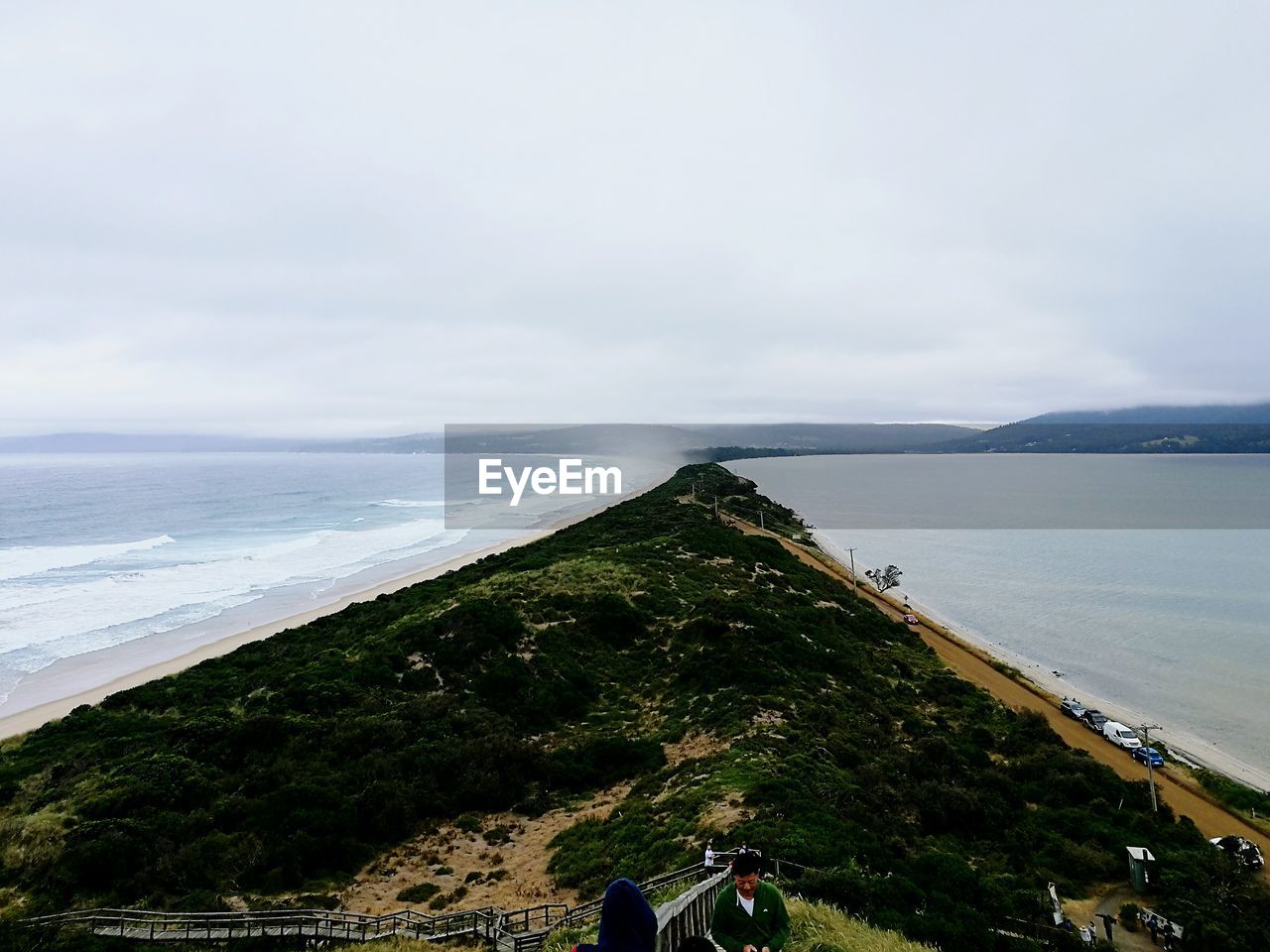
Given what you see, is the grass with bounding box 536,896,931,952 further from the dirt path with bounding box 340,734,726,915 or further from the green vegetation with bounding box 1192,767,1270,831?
the green vegetation with bounding box 1192,767,1270,831

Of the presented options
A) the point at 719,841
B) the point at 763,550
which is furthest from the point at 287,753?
the point at 763,550

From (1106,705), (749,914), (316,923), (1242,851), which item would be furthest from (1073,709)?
(749,914)

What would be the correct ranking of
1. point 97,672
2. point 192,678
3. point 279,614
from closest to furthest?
point 192,678 < point 97,672 < point 279,614

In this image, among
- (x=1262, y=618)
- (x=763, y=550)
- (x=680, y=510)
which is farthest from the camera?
(x=680, y=510)

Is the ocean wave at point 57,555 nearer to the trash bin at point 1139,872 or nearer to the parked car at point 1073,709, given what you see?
the trash bin at point 1139,872

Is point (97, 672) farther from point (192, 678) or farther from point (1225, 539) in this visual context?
point (1225, 539)
